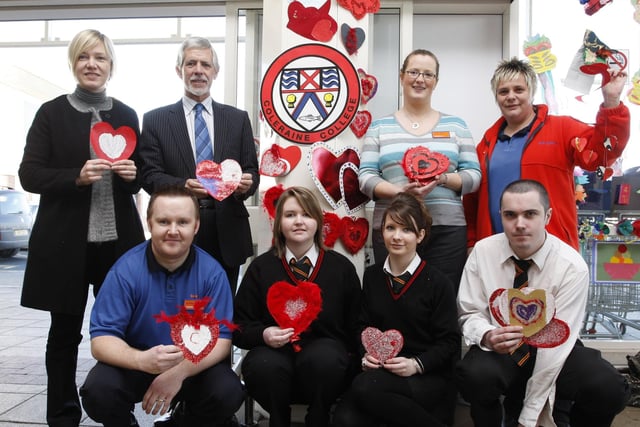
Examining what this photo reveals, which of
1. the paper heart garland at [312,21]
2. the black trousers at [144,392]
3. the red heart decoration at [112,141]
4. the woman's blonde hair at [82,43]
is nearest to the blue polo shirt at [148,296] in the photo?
the black trousers at [144,392]

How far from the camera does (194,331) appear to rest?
68.5 inches

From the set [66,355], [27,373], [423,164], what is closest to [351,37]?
[423,164]

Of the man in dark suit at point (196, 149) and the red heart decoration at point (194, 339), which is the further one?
the man in dark suit at point (196, 149)

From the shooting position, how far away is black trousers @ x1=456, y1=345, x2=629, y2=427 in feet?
6.09

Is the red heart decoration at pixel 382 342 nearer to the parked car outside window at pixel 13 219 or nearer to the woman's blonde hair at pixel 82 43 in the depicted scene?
the woman's blonde hair at pixel 82 43

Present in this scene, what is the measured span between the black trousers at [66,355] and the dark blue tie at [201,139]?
0.55 meters

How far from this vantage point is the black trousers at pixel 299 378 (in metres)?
1.95

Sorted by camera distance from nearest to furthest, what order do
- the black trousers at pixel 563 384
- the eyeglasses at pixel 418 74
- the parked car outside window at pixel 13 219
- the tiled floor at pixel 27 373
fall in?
the black trousers at pixel 563 384
the eyeglasses at pixel 418 74
the tiled floor at pixel 27 373
the parked car outside window at pixel 13 219

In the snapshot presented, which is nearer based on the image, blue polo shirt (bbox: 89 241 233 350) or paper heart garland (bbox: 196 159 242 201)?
blue polo shirt (bbox: 89 241 233 350)

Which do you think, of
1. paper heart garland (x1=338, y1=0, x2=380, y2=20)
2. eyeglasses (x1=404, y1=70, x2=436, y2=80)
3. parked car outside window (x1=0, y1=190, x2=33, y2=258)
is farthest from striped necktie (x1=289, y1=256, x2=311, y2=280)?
parked car outside window (x1=0, y1=190, x2=33, y2=258)

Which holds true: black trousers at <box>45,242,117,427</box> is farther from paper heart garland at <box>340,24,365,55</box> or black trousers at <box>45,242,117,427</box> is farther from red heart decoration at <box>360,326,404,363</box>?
paper heart garland at <box>340,24,365,55</box>

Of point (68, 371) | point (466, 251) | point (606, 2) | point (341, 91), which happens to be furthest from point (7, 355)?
point (606, 2)

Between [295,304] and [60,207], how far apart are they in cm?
109

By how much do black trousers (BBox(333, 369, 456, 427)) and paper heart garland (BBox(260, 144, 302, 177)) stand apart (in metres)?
1.11
